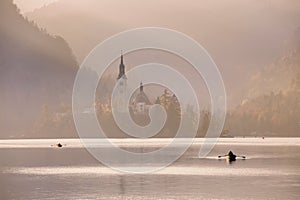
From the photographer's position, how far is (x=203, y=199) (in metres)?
58.3

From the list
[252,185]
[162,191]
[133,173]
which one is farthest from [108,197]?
[133,173]

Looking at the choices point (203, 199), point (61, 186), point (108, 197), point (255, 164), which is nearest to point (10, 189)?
point (61, 186)

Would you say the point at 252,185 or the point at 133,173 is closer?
the point at 252,185

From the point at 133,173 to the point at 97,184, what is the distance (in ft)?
56.7

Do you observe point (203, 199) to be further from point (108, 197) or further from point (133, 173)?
point (133, 173)

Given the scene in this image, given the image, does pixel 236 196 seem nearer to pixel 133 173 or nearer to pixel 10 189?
pixel 10 189

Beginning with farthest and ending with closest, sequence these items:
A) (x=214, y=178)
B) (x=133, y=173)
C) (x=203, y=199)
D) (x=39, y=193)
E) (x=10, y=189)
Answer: (x=133, y=173) → (x=214, y=178) → (x=10, y=189) → (x=39, y=193) → (x=203, y=199)

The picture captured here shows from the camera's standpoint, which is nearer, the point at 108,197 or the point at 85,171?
the point at 108,197

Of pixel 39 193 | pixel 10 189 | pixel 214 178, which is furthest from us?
pixel 214 178

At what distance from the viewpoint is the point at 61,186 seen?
70.6 m

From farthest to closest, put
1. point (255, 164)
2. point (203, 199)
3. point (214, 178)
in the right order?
point (255, 164) < point (214, 178) < point (203, 199)

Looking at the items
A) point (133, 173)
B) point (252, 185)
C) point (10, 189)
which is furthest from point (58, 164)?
point (252, 185)

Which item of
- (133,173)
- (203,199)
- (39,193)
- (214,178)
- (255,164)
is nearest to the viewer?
(203,199)

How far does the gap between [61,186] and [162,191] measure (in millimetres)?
12276
